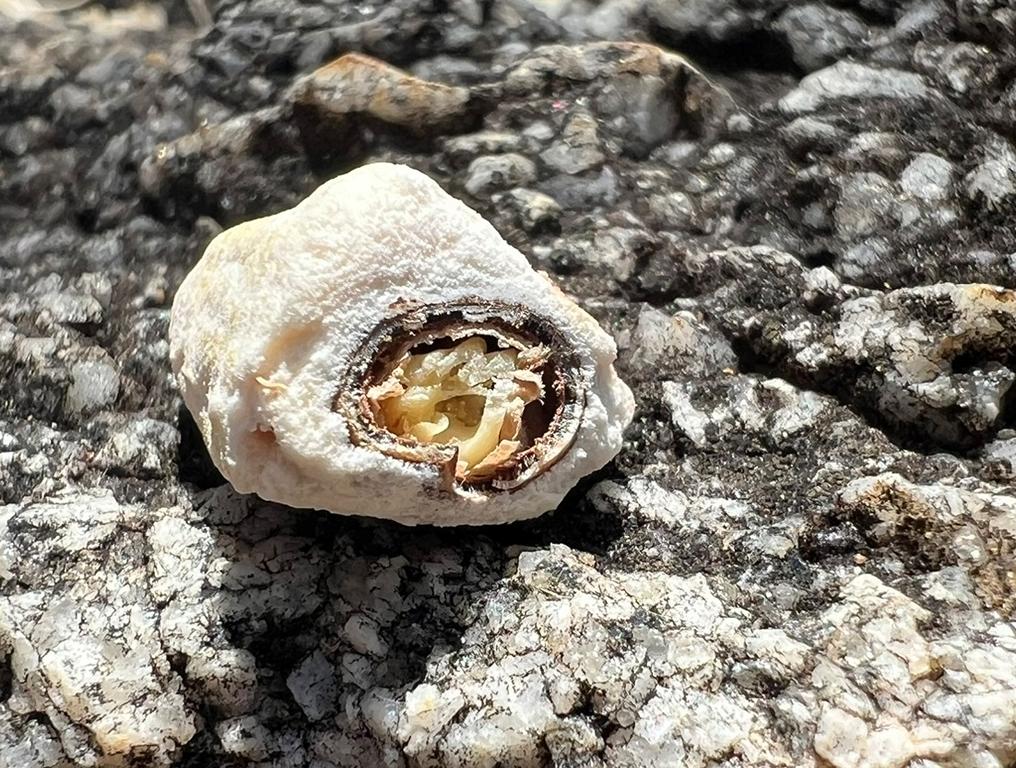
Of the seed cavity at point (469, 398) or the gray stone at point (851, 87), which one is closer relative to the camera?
the seed cavity at point (469, 398)

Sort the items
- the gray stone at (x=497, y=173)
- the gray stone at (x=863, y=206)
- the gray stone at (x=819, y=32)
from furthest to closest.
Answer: the gray stone at (x=819, y=32), the gray stone at (x=497, y=173), the gray stone at (x=863, y=206)


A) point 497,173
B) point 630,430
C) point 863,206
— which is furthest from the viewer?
point 497,173

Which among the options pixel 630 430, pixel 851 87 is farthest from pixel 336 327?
pixel 851 87

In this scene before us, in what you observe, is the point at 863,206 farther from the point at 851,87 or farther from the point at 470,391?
the point at 470,391

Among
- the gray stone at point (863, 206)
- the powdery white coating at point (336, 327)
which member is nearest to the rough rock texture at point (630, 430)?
the gray stone at point (863, 206)

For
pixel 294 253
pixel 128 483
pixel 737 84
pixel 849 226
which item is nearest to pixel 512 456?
pixel 294 253

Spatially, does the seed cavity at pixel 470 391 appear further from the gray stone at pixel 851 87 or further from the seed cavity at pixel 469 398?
the gray stone at pixel 851 87

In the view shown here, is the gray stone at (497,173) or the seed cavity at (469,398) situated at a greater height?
the seed cavity at (469,398)

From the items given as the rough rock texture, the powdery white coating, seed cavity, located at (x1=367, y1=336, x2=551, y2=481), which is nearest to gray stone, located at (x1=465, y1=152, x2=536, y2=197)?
the rough rock texture
